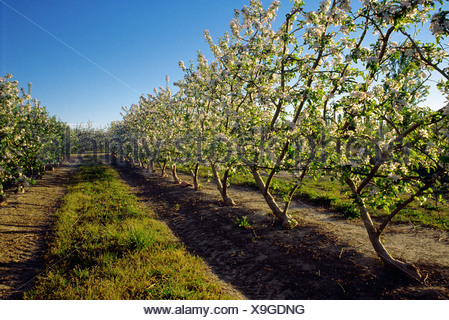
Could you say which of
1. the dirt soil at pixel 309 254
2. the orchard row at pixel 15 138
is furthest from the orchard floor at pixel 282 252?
the orchard row at pixel 15 138

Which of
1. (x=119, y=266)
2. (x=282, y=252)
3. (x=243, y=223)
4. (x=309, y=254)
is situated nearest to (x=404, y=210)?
(x=309, y=254)

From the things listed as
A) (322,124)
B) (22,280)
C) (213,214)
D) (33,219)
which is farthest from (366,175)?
(33,219)

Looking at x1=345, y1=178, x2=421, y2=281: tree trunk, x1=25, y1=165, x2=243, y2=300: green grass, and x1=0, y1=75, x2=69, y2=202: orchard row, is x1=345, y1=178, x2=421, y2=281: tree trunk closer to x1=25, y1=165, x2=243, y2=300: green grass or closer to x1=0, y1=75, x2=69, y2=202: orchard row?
x1=25, y1=165, x2=243, y2=300: green grass

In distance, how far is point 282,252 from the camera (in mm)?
6719

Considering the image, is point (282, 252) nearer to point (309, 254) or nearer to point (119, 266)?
point (309, 254)

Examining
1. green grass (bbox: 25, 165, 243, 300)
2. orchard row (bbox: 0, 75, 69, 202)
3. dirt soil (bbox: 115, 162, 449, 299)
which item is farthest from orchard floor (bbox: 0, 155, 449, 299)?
orchard row (bbox: 0, 75, 69, 202)

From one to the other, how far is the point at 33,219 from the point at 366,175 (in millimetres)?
12245

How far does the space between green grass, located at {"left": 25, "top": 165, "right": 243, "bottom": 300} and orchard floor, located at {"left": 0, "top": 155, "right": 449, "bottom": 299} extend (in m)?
0.51

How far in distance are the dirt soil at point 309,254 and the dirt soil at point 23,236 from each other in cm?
415

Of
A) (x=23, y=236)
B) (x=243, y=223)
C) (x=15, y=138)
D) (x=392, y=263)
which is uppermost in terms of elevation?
(x=15, y=138)

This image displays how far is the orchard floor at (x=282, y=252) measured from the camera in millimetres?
5164

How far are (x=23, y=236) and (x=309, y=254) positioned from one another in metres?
9.48

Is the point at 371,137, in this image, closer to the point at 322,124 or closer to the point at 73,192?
the point at 322,124

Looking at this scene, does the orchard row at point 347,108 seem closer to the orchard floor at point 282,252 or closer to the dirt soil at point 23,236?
the orchard floor at point 282,252
